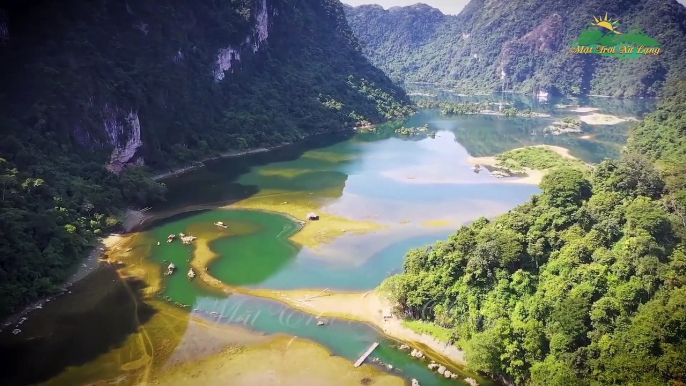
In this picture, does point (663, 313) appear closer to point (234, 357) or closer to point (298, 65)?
point (234, 357)

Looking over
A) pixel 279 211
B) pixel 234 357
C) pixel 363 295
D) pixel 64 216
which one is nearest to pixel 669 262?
pixel 363 295

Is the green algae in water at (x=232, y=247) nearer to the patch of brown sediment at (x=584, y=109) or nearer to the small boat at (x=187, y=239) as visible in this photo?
the small boat at (x=187, y=239)

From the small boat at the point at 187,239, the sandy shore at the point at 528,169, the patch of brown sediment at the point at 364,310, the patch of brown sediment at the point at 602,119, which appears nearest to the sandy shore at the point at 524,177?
the sandy shore at the point at 528,169

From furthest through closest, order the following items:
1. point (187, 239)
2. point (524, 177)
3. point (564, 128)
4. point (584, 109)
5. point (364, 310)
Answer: point (584, 109) → point (564, 128) → point (524, 177) → point (187, 239) → point (364, 310)

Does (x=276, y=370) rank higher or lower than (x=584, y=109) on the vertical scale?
lower

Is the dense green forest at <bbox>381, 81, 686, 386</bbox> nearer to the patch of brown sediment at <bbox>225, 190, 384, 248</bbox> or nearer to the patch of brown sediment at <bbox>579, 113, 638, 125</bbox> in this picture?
the patch of brown sediment at <bbox>225, 190, 384, 248</bbox>

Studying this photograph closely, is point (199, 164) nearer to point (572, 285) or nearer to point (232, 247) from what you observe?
point (232, 247)

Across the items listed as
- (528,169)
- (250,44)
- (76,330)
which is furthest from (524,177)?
(250,44)
